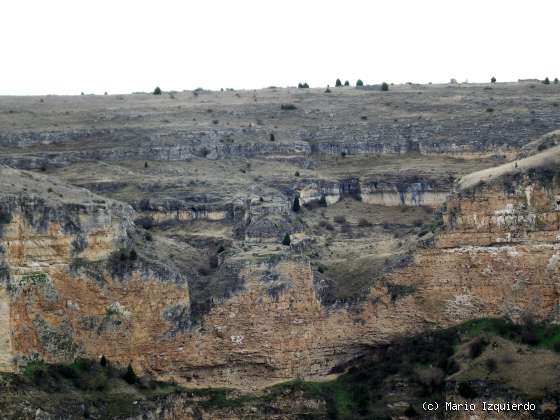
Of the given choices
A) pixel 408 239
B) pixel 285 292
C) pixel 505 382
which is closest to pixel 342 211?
pixel 408 239

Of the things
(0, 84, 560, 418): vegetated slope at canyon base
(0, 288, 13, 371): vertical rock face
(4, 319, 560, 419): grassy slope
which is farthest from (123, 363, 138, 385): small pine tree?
(0, 288, 13, 371): vertical rock face

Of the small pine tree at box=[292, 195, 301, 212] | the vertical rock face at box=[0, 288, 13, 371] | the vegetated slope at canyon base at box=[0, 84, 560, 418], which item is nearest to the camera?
the vertical rock face at box=[0, 288, 13, 371]

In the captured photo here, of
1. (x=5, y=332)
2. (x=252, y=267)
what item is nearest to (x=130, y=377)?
(x=5, y=332)

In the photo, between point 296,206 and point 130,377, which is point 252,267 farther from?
point 296,206

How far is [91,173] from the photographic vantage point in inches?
2260

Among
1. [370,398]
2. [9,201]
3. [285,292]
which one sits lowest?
[370,398]

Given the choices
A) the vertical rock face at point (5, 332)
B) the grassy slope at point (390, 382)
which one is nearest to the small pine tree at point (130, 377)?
the grassy slope at point (390, 382)

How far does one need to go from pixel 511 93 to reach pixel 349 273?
22.7m

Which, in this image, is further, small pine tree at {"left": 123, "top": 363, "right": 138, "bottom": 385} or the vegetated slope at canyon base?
small pine tree at {"left": 123, "top": 363, "right": 138, "bottom": 385}

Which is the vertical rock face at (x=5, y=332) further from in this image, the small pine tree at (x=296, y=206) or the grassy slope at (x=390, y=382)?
the small pine tree at (x=296, y=206)

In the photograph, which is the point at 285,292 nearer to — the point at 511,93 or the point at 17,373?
the point at 17,373

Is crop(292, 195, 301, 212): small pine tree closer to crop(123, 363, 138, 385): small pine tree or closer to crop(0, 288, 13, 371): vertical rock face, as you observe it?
crop(123, 363, 138, 385): small pine tree

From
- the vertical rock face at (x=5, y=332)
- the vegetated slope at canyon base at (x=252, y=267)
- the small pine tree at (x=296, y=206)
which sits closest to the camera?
the vertical rock face at (x=5, y=332)

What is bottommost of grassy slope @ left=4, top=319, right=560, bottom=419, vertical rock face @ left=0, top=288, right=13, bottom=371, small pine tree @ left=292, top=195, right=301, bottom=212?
grassy slope @ left=4, top=319, right=560, bottom=419
